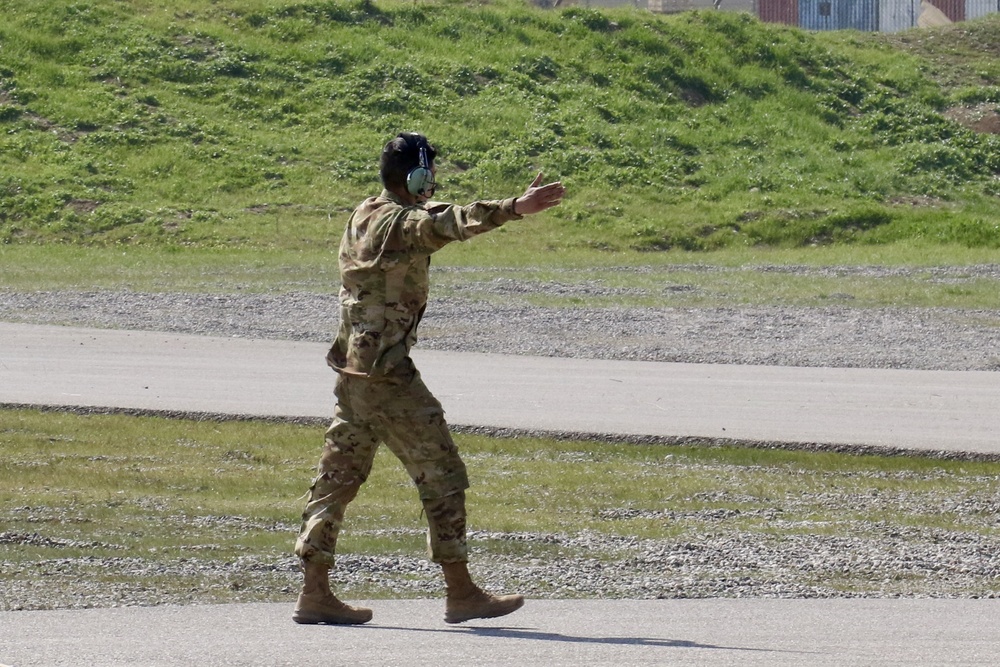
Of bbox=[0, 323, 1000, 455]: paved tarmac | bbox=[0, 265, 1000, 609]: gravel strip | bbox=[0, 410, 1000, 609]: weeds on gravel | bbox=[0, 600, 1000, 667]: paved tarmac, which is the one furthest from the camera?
bbox=[0, 323, 1000, 455]: paved tarmac

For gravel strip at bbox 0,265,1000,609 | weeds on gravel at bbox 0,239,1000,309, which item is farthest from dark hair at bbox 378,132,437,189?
weeds on gravel at bbox 0,239,1000,309

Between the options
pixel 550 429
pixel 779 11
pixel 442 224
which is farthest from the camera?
pixel 779 11

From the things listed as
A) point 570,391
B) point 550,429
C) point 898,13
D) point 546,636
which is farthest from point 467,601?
point 898,13

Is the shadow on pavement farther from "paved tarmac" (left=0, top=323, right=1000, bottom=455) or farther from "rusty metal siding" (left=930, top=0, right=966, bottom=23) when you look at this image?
"rusty metal siding" (left=930, top=0, right=966, bottom=23)

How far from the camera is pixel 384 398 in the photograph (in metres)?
6.03

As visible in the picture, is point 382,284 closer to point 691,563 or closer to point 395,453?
point 395,453

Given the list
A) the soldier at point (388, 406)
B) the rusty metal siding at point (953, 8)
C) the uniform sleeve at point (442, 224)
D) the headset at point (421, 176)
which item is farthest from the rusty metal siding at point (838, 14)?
the uniform sleeve at point (442, 224)

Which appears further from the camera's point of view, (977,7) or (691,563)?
(977,7)

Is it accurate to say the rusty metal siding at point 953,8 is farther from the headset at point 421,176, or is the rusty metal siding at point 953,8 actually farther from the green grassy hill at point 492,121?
the headset at point 421,176

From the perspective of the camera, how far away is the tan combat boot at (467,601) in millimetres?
6094

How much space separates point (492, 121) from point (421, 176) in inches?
1125

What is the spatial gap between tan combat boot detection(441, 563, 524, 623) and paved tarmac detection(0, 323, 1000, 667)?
0.08m

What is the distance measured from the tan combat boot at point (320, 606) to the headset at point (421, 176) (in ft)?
5.18

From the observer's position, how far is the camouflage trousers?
6.03 metres
